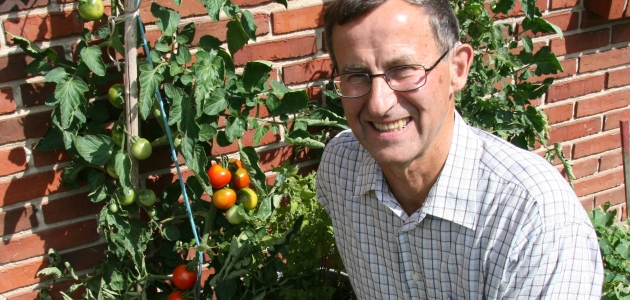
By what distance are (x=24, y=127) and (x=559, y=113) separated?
88.2 inches

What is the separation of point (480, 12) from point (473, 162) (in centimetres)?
91

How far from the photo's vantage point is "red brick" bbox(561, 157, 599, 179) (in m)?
3.02

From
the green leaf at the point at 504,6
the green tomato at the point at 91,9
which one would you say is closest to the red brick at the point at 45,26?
the green tomato at the point at 91,9

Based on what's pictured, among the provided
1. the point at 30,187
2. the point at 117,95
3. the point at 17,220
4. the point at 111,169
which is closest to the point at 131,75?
the point at 117,95

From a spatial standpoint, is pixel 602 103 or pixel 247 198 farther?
pixel 602 103

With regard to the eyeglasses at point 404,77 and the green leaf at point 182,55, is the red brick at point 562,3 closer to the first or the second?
the eyeglasses at point 404,77

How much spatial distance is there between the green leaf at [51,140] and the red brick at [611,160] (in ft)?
8.17

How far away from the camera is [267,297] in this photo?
220 cm

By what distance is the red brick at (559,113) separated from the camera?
2.86 m

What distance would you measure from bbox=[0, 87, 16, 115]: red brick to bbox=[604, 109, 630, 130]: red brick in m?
2.58

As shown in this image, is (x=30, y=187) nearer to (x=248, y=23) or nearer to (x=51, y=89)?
(x=51, y=89)

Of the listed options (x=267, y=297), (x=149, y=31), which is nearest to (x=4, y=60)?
(x=149, y=31)

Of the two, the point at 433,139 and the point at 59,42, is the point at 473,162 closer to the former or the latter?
the point at 433,139

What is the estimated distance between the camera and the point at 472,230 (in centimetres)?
153
